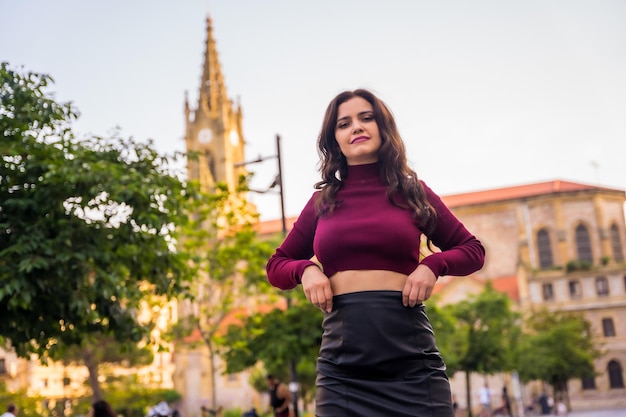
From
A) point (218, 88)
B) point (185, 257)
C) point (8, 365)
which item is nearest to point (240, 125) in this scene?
point (218, 88)

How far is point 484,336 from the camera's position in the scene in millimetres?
39375

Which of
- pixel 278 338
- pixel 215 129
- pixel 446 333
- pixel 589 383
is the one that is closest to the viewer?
pixel 278 338

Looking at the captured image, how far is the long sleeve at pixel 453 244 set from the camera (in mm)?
2805

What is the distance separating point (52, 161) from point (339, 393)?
31.4 ft

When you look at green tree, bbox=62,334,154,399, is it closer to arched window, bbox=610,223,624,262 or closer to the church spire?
the church spire

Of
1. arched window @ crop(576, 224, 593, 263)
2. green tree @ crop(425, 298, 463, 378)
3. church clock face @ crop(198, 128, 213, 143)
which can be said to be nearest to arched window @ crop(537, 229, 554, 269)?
arched window @ crop(576, 224, 593, 263)

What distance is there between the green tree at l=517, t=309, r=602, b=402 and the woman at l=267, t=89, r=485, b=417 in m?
43.2

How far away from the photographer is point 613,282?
60.7 m

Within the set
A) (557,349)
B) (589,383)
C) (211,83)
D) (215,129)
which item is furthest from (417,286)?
(211,83)

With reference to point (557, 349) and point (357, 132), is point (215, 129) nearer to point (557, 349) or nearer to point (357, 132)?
point (557, 349)

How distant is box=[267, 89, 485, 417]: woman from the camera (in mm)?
2596

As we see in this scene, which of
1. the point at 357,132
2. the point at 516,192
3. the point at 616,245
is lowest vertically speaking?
the point at 357,132

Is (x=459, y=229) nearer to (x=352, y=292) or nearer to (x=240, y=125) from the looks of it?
(x=352, y=292)

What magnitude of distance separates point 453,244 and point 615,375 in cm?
6313
